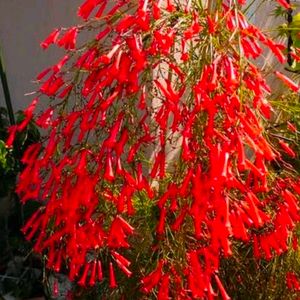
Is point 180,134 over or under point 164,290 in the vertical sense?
over

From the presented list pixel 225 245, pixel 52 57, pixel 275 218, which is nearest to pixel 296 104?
pixel 275 218

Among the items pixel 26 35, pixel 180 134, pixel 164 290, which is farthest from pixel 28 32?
pixel 164 290

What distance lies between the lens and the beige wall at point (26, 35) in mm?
3195

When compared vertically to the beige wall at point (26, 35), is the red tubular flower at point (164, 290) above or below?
below

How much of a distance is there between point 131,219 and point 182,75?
2.48 feet

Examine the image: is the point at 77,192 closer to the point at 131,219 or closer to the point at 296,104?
the point at 131,219

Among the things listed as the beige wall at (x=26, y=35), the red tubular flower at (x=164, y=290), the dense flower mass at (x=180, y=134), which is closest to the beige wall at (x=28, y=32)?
the beige wall at (x=26, y=35)

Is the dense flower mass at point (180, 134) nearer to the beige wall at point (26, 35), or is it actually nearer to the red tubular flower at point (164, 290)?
the red tubular flower at point (164, 290)

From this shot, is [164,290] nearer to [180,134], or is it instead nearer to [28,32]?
[180,134]

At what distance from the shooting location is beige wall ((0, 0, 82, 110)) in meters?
3.20

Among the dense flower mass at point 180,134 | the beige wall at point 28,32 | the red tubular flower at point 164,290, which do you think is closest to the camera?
the dense flower mass at point 180,134

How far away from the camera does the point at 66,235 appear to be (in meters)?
2.15

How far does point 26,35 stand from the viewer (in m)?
3.47

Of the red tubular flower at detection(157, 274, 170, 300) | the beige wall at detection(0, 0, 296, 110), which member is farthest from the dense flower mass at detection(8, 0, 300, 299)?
the beige wall at detection(0, 0, 296, 110)
